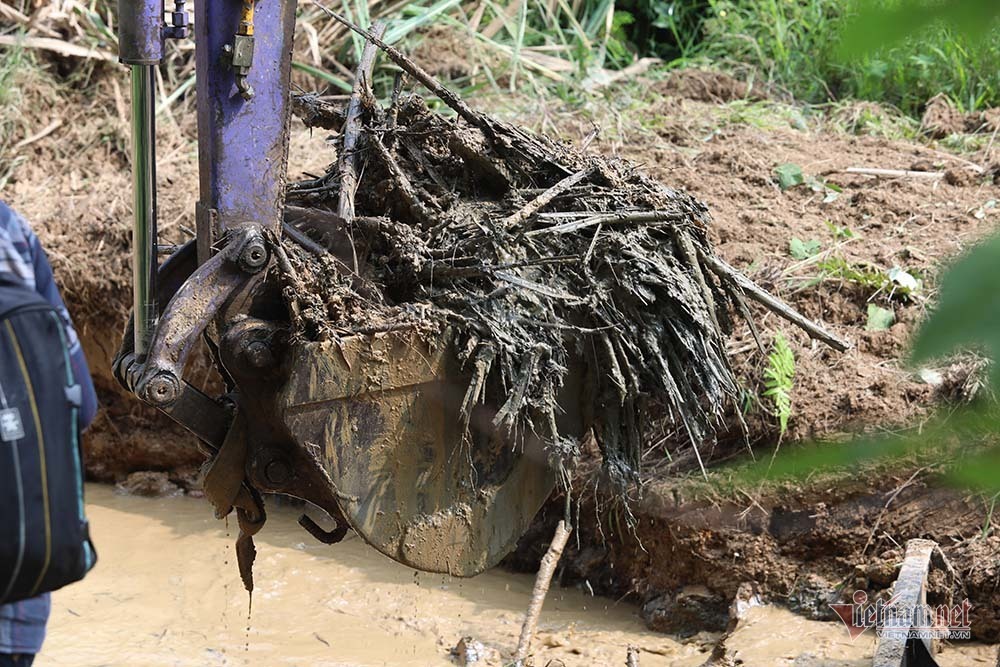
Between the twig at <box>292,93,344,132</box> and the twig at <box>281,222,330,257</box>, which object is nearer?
the twig at <box>281,222,330,257</box>

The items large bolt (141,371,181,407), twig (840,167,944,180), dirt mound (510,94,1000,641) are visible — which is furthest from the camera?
twig (840,167,944,180)

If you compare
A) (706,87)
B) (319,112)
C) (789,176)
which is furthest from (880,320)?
(706,87)

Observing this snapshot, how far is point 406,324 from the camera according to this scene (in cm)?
258

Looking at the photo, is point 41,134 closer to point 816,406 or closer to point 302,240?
point 302,240

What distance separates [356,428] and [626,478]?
0.80 m

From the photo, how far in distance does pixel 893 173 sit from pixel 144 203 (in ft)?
11.5

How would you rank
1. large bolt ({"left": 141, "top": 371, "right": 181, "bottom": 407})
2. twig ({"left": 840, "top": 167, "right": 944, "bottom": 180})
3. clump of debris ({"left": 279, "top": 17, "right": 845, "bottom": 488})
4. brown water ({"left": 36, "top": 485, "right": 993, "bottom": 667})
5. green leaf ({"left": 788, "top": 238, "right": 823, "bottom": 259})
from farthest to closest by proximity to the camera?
1. twig ({"left": 840, "top": 167, "right": 944, "bottom": 180})
2. green leaf ({"left": 788, "top": 238, "right": 823, "bottom": 259})
3. brown water ({"left": 36, "top": 485, "right": 993, "bottom": 667})
4. clump of debris ({"left": 279, "top": 17, "right": 845, "bottom": 488})
5. large bolt ({"left": 141, "top": 371, "right": 181, "bottom": 407})

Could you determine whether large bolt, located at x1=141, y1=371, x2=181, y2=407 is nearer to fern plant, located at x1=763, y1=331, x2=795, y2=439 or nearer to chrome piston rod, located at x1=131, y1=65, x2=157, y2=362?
chrome piston rod, located at x1=131, y1=65, x2=157, y2=362

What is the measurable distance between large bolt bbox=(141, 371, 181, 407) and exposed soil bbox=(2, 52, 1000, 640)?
5.46ft

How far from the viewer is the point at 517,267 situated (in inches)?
110

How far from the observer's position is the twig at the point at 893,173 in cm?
495

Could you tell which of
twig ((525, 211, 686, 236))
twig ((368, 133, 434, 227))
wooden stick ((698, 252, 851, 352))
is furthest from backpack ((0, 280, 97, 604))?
wooden stick ((698, 252, 851, 352))

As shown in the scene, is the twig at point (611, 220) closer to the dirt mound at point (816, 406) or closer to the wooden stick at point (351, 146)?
the wooden stick at point (351, 146)

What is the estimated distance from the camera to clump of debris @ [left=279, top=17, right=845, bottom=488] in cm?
266
